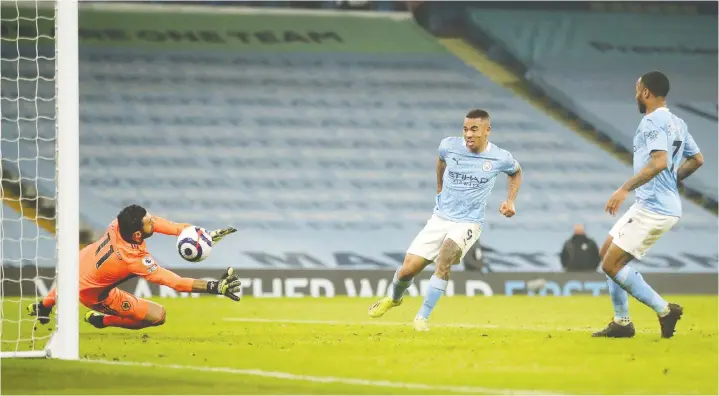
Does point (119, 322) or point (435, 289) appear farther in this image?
point (119, 322)

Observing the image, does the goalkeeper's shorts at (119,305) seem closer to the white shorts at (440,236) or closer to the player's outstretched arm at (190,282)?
the player's outstretched arm at (190,282)

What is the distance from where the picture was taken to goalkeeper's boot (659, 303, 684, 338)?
8.65 meters

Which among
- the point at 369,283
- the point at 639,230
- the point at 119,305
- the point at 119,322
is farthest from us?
the point at 369,283

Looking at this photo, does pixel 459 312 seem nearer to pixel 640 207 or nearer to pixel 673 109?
pixel 640 207

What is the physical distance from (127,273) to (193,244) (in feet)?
2.12

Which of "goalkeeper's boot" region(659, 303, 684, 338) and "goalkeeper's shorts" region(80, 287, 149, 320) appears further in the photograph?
"goalkeeper's shorts" region(80, 287, 149, 320)

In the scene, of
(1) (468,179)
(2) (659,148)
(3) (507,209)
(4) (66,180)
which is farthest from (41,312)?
(2) (659,148)

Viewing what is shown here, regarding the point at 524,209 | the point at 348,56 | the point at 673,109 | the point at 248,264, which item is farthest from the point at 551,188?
the point at 248,264

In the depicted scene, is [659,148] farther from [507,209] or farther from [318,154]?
[318,154]

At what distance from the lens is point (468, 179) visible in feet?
29.7

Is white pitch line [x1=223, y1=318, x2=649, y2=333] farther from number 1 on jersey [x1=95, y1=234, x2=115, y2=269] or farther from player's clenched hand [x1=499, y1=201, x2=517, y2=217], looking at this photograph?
number 1 on jersey [x1=95, y1=234, x2=115, y2=269]

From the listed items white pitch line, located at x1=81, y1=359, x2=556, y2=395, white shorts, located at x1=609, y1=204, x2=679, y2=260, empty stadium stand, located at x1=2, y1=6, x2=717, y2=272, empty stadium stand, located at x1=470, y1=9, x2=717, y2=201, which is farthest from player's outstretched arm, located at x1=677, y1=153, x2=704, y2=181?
empty stadium stand, located at x1=470, y1=9, x2=717, y2=201

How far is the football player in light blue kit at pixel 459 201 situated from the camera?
8.88 metres

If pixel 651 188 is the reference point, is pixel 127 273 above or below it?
below
